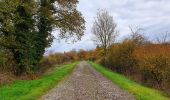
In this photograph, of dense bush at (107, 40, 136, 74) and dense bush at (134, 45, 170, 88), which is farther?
dense bush at (107, 40, 136, 74)

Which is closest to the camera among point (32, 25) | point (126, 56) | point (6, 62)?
point (6, 62)

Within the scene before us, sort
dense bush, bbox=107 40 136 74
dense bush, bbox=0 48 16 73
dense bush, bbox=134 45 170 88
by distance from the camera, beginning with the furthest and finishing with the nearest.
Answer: dense bush, bbox=107 40 136 74 → dense bush, bbox=0 48 16 73 → dense bush, bbox=134 45 170 88

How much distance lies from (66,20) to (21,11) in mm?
9045

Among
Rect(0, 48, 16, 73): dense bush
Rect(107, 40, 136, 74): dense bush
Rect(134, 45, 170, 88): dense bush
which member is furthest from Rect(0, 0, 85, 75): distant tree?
Rect(134, 45, 170, 88): dense bush

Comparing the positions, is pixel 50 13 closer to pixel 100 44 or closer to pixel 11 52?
pixel 11 52

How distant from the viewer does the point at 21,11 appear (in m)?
40.7

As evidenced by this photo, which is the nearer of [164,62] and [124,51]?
[164,62]

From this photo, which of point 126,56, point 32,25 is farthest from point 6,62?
point 126,56

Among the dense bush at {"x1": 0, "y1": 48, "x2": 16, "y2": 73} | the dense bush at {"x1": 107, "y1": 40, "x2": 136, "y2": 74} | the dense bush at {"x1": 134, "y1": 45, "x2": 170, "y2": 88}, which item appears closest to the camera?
the dense bush at {"x1": 134, "y1": 45, "x2": 170, "y2": 88}

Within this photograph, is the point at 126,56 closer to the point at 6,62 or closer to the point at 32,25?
the point at 32,25

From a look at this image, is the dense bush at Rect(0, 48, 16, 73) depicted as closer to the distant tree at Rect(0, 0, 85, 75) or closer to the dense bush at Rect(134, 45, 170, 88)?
the distant tree at Rect(0, 0, 85, 75)

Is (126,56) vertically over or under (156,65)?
over

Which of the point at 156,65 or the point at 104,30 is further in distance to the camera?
the point at 104,30

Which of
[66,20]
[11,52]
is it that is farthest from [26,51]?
[66,20]
